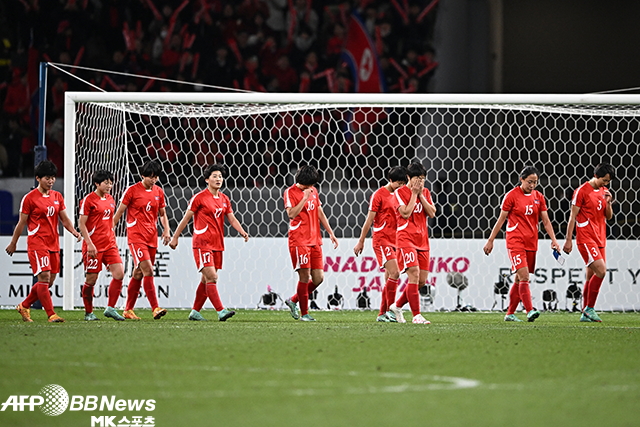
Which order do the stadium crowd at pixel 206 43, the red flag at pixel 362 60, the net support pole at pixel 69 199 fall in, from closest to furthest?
the net support pole at pixel 69 199 → the stadium crowd at pixel 206 43 → the red flag at pixel 362 60

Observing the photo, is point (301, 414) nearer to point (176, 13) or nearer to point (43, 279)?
point (43, 279)

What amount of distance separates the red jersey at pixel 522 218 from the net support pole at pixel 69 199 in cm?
548

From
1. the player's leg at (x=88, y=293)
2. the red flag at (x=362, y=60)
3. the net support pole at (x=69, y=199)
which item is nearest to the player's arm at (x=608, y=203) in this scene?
the player's leg at (x=88, y=293)

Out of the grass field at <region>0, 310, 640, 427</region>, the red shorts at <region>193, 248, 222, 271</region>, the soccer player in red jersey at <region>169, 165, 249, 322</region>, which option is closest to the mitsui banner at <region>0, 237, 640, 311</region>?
the soccer player in red jersey at <region>169, 165, 249, 322</region>

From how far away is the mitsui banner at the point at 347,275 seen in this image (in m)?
11.0

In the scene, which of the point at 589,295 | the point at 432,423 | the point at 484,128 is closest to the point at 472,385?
the point at 432,423

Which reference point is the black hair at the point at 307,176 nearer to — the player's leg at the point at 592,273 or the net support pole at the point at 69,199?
the player's leg at the point at 592,273

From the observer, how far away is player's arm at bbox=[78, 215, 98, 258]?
8.33 m

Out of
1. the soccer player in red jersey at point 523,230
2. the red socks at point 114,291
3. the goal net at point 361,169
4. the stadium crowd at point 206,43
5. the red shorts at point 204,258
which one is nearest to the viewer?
the red shorts at point 204,258

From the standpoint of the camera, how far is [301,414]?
3354mm

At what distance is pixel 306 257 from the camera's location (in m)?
8.99

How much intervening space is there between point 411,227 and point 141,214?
3.06 m

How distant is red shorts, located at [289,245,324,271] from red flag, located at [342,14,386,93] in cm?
733

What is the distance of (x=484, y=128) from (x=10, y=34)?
31.2 feet
